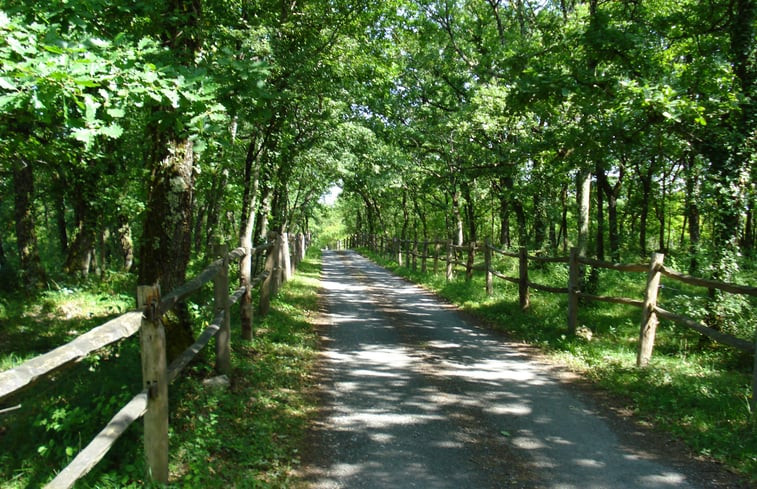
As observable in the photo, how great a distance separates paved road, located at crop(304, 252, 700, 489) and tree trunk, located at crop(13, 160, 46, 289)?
8.43m

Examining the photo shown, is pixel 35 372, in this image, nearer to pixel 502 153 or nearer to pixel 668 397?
pixel 668 397

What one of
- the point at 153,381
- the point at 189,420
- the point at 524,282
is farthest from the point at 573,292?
the point at 153,381

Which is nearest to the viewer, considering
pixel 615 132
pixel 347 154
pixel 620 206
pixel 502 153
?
pixel 615 132

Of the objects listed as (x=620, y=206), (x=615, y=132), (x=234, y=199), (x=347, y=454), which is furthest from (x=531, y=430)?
(x=620, y=206)

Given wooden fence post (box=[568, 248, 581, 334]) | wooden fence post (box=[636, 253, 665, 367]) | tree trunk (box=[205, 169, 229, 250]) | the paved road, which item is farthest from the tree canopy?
the paved road

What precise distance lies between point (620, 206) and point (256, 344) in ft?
82.1

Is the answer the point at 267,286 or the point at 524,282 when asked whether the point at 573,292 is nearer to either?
the point at 524,282

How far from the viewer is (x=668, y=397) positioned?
5359mm

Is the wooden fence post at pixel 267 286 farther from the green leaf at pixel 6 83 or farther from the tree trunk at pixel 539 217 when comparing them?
the tree trunk at pixel 539 217

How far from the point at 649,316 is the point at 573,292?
1.91 m

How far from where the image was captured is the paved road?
3.80m

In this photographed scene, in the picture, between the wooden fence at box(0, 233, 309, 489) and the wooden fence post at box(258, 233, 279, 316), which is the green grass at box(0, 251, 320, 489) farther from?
the wooden fence post at box(258, 233, 279, 316)

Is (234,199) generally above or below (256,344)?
above

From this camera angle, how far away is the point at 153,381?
3.34 m
